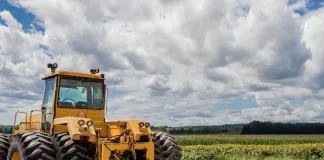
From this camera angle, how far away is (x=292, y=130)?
104m

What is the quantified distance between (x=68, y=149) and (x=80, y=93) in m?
2.51

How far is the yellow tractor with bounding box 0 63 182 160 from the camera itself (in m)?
8.94

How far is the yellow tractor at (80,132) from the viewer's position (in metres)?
8.94

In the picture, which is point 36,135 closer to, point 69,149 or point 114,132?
point 69,149

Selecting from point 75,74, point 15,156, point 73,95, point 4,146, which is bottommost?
point 15,156

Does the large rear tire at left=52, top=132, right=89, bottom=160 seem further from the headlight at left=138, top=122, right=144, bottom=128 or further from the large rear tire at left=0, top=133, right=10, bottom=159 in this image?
the large rear tire at left=0, top=133, right=10, bottom=159

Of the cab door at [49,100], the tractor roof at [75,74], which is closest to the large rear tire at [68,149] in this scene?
the cab door at [49,100]

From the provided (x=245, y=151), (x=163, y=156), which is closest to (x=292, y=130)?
(x=245, y=151)

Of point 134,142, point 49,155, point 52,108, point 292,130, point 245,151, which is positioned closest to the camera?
point 49,155

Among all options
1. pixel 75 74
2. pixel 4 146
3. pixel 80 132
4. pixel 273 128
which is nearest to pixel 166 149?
pixel 80 132

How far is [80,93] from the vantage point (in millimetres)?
11078

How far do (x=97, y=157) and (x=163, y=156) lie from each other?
2.26 metres

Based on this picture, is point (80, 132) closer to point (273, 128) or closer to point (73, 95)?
point (73, 95)

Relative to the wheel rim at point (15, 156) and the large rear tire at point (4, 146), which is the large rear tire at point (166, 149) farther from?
the large rear tire at point (4, 146)
